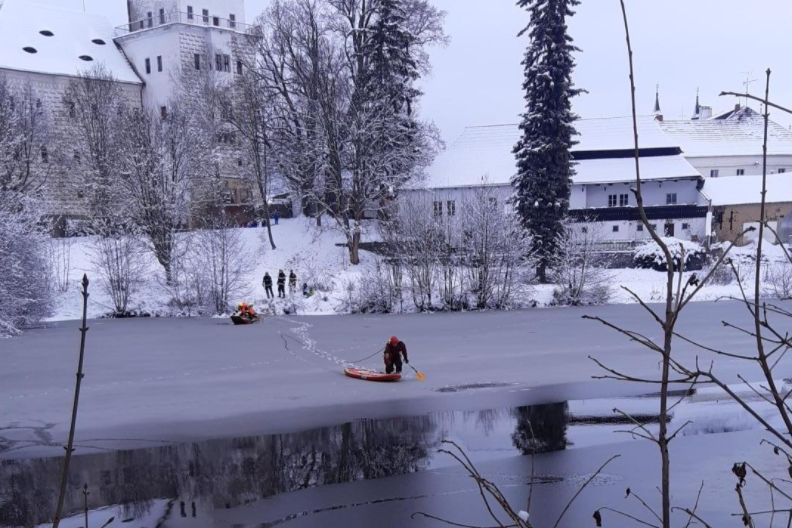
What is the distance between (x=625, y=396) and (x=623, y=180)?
105 ft

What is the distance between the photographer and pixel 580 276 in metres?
30.0

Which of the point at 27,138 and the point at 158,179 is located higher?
the point at 27,138

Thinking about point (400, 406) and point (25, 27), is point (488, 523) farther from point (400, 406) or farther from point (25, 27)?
point (25, 27)

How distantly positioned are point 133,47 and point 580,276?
3965 cm

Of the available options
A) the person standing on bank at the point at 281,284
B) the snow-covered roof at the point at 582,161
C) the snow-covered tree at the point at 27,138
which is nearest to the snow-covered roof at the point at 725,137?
the snow-covered roof at the point at 582,161

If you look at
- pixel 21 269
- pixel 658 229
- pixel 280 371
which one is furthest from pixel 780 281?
pixel 21 269

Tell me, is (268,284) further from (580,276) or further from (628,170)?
(628,170)

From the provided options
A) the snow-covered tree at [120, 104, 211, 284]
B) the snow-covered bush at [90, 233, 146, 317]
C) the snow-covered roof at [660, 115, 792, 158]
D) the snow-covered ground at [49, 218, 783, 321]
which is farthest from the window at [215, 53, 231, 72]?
the snow-covered roof at [660, 115, 792, 158]

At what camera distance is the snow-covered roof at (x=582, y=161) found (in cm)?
4609

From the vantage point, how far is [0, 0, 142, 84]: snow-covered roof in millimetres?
48375

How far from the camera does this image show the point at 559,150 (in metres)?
33.1

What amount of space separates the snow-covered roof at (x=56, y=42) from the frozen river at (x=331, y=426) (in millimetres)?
32691

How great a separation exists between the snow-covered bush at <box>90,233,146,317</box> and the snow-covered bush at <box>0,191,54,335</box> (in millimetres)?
2215

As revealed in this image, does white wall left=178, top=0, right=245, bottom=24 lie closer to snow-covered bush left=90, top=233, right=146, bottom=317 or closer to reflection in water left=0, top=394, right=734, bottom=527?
snow-covered bush left=90, top=233, right=146, bottom=317
